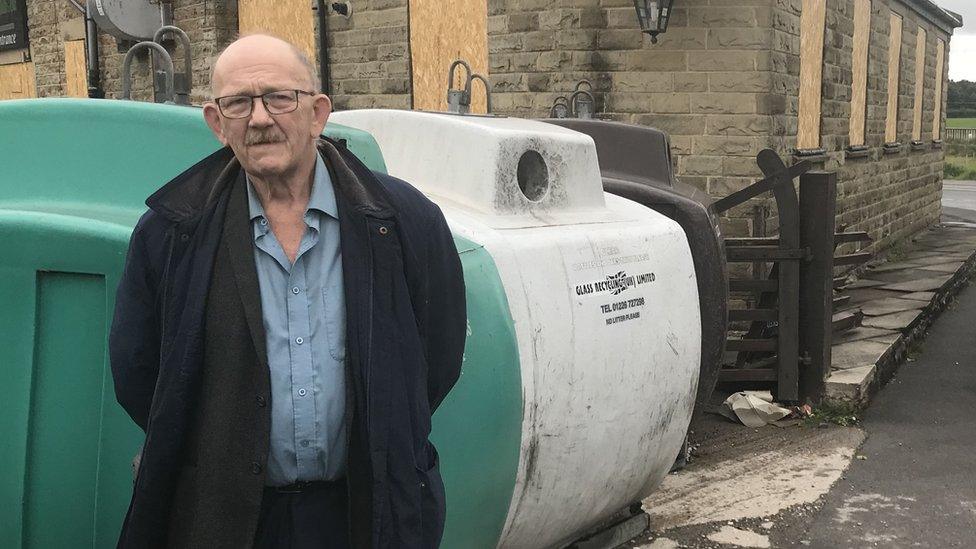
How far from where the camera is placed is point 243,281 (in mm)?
1935

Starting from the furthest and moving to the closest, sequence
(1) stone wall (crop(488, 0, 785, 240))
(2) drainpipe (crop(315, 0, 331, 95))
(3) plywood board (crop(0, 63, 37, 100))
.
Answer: (3) plywood board (crop(0, 63, 37, 100))
(2) drainpipe (crop(315, 0, 331, 95))
(1) stone wall (crop(488, 0, 785, 240))

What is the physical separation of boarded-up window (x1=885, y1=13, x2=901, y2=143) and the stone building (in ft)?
0.11

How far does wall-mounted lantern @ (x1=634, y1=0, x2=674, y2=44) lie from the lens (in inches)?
305

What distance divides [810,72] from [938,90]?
9.95 metres

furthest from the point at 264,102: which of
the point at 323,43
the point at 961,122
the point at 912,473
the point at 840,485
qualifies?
the point at 961,122

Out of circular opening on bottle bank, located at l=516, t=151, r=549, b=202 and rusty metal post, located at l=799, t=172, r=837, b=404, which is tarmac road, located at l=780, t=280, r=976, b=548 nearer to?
rusty metal post, located at l=799, t=172, r=837, b=404

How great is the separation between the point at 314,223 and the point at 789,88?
277 inches

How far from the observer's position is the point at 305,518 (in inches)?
78.2

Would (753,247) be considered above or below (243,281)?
below

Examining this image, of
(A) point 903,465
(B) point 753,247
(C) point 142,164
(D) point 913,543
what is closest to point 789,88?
(B) point 753,247

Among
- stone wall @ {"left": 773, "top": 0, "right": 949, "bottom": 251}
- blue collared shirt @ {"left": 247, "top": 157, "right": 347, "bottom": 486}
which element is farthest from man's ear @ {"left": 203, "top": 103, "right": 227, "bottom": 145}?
stone wall @ {"left": 773, "top": 0, "right": 949, "bottom": 251}

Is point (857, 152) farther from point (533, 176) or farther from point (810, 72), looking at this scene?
point (533, 176)

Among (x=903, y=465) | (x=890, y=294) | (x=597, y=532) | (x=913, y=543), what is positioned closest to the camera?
(x=597, y=532)

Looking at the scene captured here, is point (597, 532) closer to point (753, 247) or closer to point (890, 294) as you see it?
point (753, 247)
